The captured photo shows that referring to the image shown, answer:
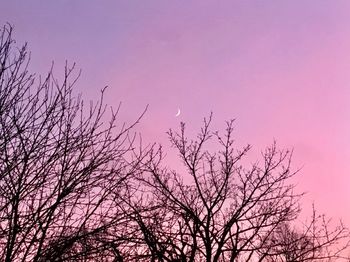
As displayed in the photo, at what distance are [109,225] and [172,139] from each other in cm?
1040

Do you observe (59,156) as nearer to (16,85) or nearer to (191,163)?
(16,85)

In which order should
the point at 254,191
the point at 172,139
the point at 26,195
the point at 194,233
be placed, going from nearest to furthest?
1. the point at 26,195
2. the point at 194,233
3. the point at 254,191
4. the point at 172,139

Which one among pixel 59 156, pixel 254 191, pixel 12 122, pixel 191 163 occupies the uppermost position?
pixel 191 163

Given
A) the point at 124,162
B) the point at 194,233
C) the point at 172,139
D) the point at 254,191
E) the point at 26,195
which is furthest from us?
the point at 172,139

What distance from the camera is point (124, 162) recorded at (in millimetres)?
6727

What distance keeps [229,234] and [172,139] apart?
3.61m

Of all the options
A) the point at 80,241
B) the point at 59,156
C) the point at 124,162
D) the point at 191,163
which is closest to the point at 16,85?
the point at 59,156

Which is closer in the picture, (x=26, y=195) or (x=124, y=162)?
(x=26, y=195)

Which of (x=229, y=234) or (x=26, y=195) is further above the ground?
(x=229, y=234)

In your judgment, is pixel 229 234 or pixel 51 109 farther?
pixel 229 234

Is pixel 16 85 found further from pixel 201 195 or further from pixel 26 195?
pixel 201 195

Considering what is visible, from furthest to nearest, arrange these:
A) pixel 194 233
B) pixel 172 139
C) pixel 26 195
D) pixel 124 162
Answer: pixel 172 139 < pixel 194 233 < pixel 124 162 < pixel 26 195

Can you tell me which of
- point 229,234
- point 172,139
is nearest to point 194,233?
point 229,234

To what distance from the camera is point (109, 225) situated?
21.1 ft
